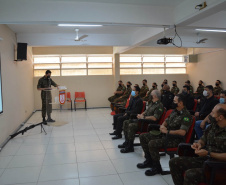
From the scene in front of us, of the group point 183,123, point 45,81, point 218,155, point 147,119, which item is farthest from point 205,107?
→ point 45,81

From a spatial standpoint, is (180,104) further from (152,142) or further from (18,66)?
(18,66)

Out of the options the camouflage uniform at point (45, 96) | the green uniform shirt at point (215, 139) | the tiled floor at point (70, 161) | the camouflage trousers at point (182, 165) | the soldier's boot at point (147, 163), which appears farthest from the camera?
the camouflage uniform at point (45, 96)

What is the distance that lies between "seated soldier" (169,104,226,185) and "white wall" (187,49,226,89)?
7.96m

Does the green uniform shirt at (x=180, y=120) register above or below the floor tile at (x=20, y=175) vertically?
above

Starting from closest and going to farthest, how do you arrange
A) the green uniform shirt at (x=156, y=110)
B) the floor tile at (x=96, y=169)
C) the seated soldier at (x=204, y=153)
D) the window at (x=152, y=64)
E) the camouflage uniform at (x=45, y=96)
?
the seated soldier at (x=204, y=153) < the floor tile at (x=96, y=169) < the green uniform shirt at (x=156, y=110) < the camouflage uniform at (x=45, y=96) < the window at (x=152, y=64)

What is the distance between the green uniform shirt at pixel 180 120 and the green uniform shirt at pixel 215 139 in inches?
19.2

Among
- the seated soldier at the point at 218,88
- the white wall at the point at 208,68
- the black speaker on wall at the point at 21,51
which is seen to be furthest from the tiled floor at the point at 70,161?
the white wall at the point at 208,68

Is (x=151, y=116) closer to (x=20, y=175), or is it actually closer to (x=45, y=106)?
(x=20, y=175)

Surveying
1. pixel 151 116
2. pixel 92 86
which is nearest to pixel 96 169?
pixel 151 116

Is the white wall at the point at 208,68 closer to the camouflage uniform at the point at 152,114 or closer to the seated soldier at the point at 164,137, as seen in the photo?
the camouflage uniform at the point at 152,114

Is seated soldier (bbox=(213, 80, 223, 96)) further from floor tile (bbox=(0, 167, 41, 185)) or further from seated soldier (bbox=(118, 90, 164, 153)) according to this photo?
floor tile (bbox=(0, 167, 41, 185))

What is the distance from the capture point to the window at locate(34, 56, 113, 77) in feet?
31.9

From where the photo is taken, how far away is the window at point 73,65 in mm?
9720

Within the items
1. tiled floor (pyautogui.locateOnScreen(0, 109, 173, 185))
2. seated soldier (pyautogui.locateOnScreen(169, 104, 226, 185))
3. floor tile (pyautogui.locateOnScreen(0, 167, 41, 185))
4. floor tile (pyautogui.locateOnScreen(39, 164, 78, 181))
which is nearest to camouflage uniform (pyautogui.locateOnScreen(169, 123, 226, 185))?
seated soldier (pyautogui.locateOnScreen(169, 104, 226, 185))
